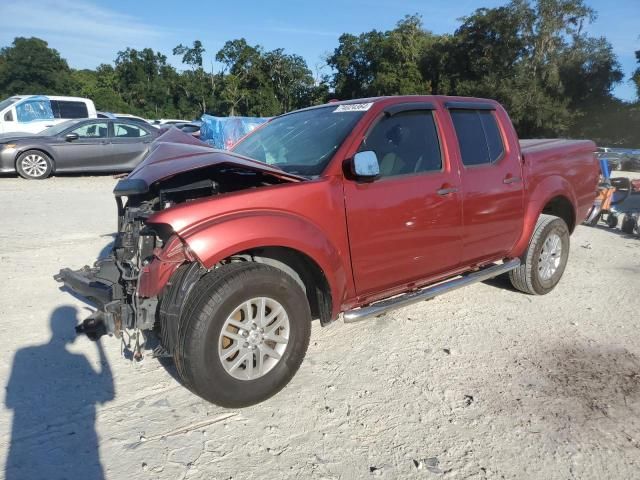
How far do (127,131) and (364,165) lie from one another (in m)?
11.7

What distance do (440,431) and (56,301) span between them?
3633 mm

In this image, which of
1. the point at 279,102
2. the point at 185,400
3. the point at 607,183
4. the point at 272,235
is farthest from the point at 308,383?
the point at 279,102

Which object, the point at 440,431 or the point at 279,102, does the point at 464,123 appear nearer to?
the point at 440,431

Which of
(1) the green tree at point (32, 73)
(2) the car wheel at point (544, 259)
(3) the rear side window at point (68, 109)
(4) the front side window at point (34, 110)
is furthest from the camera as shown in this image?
(1) the green tree at point (32, 73)

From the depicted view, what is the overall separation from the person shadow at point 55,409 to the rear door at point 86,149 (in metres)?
9.76

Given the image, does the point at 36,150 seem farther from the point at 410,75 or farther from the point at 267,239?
the point at 410,75

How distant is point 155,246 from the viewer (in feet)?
9.67

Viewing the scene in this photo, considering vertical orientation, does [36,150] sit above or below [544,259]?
above

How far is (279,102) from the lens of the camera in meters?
68.9

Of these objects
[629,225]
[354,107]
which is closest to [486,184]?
[354,107]

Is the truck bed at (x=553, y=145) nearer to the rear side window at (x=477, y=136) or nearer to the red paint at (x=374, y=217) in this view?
the red paint at (x=374, y=217)

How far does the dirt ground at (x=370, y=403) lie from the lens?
2.50m

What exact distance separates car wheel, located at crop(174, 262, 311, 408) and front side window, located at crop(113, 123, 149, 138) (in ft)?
37.9

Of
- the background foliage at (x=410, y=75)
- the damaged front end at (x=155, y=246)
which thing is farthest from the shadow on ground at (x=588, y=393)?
the background foliage at (x=410, y=75)
